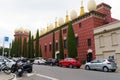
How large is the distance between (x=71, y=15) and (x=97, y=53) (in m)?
13.1

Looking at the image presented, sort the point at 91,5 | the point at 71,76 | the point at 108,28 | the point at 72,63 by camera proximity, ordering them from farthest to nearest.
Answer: the point at 91,5 < the point at 108,28 < the point at 72,63 < the point at 71,76

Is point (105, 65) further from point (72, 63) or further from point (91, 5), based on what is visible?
point (91, 5)

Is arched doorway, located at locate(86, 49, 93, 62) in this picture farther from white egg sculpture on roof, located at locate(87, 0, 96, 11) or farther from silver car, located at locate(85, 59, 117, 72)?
silver car, located at locate(85, 59, 117, 72)

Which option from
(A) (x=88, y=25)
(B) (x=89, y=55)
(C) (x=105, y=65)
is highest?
(A) (x=88, y=25)

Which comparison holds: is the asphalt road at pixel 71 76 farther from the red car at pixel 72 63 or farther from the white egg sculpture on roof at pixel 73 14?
the white egg sculpture on roof at pixel 73 14

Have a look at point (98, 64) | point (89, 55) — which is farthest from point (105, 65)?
point (89, 55)

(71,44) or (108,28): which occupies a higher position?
(108,28)

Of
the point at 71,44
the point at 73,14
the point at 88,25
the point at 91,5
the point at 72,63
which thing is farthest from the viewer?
the point at 73,14

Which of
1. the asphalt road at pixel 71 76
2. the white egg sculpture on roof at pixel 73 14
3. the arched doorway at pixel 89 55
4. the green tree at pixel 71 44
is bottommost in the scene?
the asphalt road at pixel 71 76

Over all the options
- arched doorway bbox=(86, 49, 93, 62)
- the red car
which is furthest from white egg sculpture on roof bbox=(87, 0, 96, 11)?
the red car

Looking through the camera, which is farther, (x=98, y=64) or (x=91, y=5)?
(x=91, y=5)

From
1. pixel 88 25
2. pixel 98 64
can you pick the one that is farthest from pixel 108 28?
pixel 98 64

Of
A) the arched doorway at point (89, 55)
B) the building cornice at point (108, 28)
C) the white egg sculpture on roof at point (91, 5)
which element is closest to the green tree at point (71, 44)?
the arched doorway at point (89, 55)

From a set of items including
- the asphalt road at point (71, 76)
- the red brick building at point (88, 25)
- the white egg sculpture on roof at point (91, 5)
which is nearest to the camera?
the asphalt road at point (71, 76)
